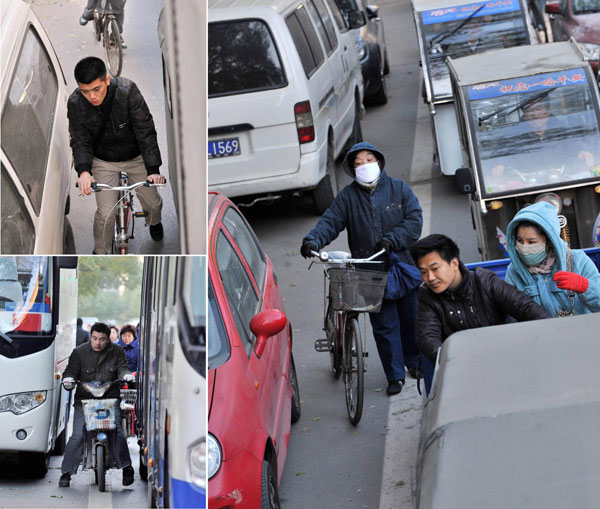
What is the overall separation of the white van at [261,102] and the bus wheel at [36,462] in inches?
288

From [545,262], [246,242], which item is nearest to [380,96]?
[246,242]

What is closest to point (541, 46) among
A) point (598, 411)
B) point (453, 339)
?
point (453, 339)

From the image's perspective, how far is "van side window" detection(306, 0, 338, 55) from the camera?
1191 cm

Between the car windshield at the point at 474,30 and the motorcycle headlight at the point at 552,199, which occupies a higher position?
the car windshield at the point at 474,30

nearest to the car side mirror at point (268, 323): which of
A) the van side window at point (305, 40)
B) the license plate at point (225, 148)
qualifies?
the license plate at point (225, 148)

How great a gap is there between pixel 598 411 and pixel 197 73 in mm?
1491

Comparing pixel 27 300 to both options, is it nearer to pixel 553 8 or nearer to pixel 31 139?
pixel 31 139

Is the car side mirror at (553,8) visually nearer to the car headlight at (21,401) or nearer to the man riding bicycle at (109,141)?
the man riding bicycle at (109,141)

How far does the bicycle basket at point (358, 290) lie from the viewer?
6.46 m

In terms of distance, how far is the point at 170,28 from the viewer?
2.82m

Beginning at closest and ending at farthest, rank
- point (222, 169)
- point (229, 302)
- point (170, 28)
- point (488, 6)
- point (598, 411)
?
1. point (170, 28)
2. point (598, 411)
3. point (229, 302)
4. point (222, 169)
5. point (488, 6)

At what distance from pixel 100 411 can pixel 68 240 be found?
1.63 ft

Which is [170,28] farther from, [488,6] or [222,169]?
[488,6]

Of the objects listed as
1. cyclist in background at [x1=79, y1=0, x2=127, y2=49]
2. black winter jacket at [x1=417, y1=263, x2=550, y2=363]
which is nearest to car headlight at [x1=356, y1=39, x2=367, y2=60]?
black winter jacket at [x1=417, y1=263, x2=550, y2=363]
